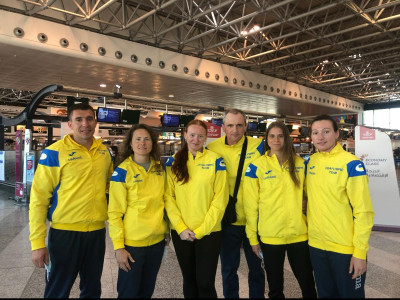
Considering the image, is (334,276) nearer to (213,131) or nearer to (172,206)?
(172,206)

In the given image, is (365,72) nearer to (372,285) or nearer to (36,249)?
(372,285)

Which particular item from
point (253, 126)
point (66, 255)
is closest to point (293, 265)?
point (66, 255)

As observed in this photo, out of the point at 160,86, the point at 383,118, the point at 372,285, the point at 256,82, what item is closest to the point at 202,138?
the point at 372,285

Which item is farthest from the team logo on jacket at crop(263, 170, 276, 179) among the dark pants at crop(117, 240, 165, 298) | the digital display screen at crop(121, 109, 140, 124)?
the digital display screen at crop(121, 109, 140, 124)

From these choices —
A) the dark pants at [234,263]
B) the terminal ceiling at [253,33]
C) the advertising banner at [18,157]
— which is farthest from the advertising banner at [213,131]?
the advertising banner at [18,157]

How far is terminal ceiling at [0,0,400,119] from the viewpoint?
962 cm

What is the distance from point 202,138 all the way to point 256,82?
48.9ft

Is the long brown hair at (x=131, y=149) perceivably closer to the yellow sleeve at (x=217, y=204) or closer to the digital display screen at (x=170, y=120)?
the yellow sleeve at (x=217, y=204)

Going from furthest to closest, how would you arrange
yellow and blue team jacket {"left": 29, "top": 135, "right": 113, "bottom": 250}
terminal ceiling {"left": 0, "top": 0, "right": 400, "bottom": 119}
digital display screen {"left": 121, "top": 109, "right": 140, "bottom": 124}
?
terminal ceiling {"left": 0, "top": 0, "right": 400, "bottom": 119}, digital display screen {"left": 121, "top": 109, "right": 140, "bottom": 124}, yellow and blue team jacket {"left": 29, "top": 135, "right": 113, "bottom": 250}

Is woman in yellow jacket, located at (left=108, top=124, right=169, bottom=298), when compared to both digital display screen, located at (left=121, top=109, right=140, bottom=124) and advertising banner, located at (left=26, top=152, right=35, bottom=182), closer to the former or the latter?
digital display screen, located at (left=121, top=109, right=140, bottom=124)

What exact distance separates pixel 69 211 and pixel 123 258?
1.74 feet

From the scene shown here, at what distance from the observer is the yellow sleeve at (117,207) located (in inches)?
77.8

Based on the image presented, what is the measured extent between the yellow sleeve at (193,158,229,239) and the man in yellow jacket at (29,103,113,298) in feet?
2.61

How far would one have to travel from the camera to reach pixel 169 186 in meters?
2.19
